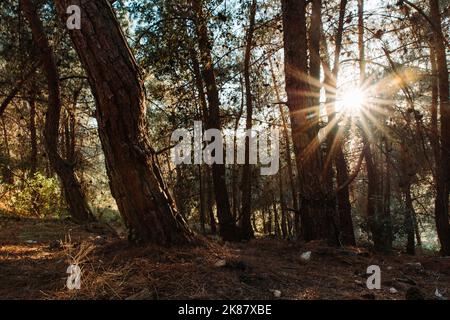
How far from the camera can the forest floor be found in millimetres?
3016

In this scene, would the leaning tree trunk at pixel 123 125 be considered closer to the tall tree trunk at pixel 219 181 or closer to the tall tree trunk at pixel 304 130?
the tall tree trunk at pixel 304 130

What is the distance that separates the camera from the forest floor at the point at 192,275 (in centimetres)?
302

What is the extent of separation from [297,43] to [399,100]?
1233 centimetres

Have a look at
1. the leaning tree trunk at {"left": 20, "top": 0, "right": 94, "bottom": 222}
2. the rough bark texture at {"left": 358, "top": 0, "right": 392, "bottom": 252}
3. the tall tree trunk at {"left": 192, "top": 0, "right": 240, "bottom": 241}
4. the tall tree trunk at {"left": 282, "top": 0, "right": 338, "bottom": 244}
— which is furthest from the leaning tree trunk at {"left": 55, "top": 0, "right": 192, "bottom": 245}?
the rough bark texture at {"left": 358, "top": 0, "right": 392, "bottom": 252}

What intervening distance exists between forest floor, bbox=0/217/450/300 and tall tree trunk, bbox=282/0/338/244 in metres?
0.66

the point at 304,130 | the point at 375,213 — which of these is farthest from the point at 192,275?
the point at 375,213

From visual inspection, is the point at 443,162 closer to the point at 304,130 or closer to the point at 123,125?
the point at 304,130

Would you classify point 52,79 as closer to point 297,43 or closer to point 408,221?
point 297,43

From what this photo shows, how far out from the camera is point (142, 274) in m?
3.22

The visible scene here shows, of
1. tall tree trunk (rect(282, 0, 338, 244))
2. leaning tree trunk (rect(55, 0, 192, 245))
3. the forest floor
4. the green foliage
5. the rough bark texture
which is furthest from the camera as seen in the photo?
the green foliage

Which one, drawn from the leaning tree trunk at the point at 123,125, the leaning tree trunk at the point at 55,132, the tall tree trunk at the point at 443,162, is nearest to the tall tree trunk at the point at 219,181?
the leaning tree trunk at the point at 55,132

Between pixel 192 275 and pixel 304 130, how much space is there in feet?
10.1

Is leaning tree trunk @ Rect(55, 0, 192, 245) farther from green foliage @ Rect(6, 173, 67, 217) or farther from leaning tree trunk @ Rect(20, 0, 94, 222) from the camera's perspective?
green foliage @ Rect(6, 173, 67, 217)
